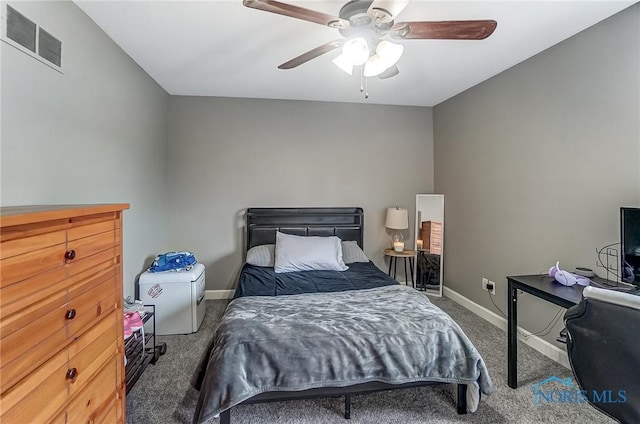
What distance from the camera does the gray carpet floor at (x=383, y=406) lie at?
1789 millimetres

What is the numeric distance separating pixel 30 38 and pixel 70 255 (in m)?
1.32

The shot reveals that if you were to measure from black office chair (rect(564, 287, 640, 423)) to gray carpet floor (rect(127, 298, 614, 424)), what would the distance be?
876mm

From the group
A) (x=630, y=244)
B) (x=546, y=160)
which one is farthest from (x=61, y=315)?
(x=546, y=160)

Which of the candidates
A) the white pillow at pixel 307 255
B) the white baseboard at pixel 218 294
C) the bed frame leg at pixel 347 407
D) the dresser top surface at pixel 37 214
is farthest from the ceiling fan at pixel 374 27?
the white baseboard at pixel 218 294

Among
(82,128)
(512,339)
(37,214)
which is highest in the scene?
(82,128)

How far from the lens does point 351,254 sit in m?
3.52

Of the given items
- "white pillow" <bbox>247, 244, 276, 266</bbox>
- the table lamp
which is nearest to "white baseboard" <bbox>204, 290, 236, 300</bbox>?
"white pillow" <bbox>247, 244, 276, 266</bbox>

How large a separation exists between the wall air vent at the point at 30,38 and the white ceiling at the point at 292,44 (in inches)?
16.8

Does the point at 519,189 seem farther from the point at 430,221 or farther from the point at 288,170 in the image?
the point at 288,170

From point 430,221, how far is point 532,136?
1.65 meters

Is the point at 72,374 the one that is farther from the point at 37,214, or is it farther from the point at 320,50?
the point at 320,50

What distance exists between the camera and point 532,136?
265 centimetres

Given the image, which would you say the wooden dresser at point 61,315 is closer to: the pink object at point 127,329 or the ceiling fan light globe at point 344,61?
the pink object at point 127,329

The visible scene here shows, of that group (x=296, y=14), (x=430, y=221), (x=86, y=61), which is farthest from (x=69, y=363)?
(x=430, y=221)
